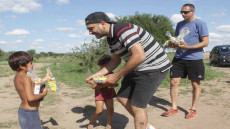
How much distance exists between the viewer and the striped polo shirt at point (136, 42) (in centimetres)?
257

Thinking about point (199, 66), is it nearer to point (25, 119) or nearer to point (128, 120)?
point (128, 120)

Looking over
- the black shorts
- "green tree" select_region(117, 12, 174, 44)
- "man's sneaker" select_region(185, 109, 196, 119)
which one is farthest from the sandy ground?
"green tree" select_region(117, 12, 174, 44)

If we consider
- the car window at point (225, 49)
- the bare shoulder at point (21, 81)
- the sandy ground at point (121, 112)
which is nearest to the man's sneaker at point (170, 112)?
the sandy ground at point (121, 112)

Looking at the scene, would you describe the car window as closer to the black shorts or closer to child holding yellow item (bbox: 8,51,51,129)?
the black shorts

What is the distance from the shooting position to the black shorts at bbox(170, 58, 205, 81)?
14.9 feet

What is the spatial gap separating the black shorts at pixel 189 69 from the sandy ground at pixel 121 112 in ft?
2.53

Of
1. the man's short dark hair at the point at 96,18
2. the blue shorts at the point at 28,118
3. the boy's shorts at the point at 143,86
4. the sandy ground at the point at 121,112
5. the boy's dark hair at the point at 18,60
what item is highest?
the man's short dark hair at the point at 96,18

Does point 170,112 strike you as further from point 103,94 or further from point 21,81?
point 21,81

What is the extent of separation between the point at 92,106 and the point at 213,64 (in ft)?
46.5

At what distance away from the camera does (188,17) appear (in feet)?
14.7

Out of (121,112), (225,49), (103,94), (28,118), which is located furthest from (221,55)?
(28,118)

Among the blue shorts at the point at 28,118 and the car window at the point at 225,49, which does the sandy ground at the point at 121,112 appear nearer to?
the blue shorts at the point at 28,118

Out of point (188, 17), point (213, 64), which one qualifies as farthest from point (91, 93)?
point (213, 64)

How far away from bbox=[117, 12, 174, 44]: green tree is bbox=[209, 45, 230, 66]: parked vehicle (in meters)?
17.8
